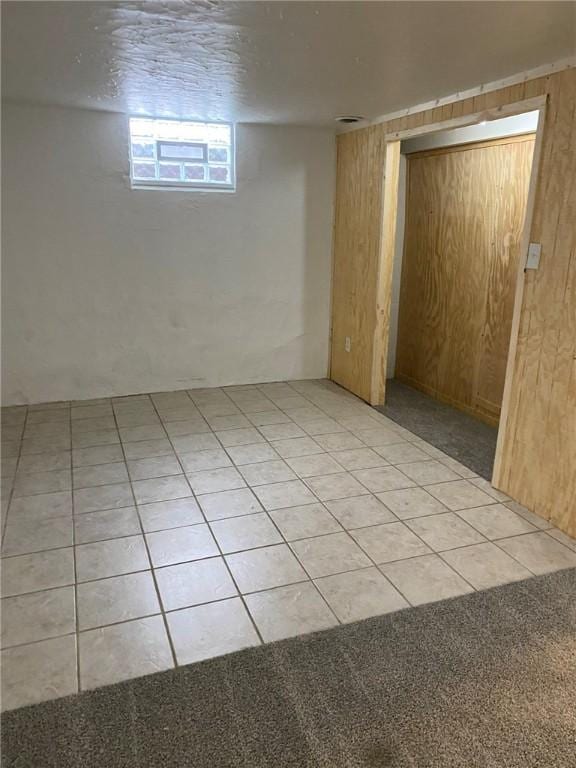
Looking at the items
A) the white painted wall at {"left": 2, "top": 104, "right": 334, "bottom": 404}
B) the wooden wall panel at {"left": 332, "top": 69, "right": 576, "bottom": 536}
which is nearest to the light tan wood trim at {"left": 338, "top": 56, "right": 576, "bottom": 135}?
the wooden wall panel at {"left": 332, "top": 69, "right": 576, "bottom": 536}

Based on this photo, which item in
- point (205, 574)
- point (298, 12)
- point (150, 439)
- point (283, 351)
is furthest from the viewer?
point (283, 351)

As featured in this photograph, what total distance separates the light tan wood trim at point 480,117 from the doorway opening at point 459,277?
10 centimetres

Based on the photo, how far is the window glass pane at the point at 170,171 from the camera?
4.22 metres

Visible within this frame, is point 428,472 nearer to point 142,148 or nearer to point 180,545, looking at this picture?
point 180,545

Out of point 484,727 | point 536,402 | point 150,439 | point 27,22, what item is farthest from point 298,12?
point 150,439

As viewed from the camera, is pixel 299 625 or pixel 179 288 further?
pixel 179 288

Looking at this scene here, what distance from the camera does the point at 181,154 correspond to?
4.27 metres

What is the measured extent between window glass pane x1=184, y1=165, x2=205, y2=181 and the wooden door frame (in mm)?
1434

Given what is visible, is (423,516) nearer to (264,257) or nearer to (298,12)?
(298,12)

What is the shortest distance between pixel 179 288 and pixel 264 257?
A: 75cm

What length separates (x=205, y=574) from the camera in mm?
2254

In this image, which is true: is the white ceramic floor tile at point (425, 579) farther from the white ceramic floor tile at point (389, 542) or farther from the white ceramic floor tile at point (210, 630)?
the white ceramic floor tile at point (210, 630)

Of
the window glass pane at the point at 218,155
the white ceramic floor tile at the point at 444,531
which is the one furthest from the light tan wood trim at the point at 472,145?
the white ceramic floor tile at the point at 444,531

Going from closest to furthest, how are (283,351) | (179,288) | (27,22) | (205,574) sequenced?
(27,22) → (205,574) → (179,288) → (283,351)
